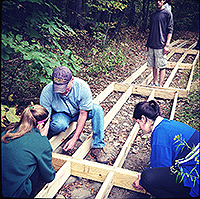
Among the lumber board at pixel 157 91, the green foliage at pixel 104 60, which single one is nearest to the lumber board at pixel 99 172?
the lumber board at pixel 157 91

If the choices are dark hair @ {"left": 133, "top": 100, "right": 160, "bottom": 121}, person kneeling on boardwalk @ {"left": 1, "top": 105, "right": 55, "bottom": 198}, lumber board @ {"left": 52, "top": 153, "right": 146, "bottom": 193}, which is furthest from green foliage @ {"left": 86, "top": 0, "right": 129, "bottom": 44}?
person kneeling on boardwalk @ {"left": 1, "top": 105, "right": 55, "bottom": 198}

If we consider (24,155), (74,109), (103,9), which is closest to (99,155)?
(74,109)

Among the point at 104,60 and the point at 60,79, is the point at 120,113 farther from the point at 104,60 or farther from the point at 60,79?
the point at 104,60

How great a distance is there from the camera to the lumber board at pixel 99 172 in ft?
7.88

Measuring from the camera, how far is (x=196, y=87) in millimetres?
5633

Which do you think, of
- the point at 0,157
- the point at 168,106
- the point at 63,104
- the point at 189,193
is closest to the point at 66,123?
the point at 63,104

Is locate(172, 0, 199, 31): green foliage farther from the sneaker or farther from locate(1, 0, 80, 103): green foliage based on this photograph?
the sneaker

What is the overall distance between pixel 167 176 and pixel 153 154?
0.76ft

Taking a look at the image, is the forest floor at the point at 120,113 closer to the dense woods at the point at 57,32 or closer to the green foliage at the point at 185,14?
the dense woods at the point at 57,32

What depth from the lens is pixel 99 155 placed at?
2.95 meters

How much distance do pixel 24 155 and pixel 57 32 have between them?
4.85m

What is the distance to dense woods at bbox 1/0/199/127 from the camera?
Result: 9.95 ft

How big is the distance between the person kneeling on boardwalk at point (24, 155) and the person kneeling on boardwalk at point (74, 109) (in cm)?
79

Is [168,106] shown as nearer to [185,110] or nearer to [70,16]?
[185,110]
